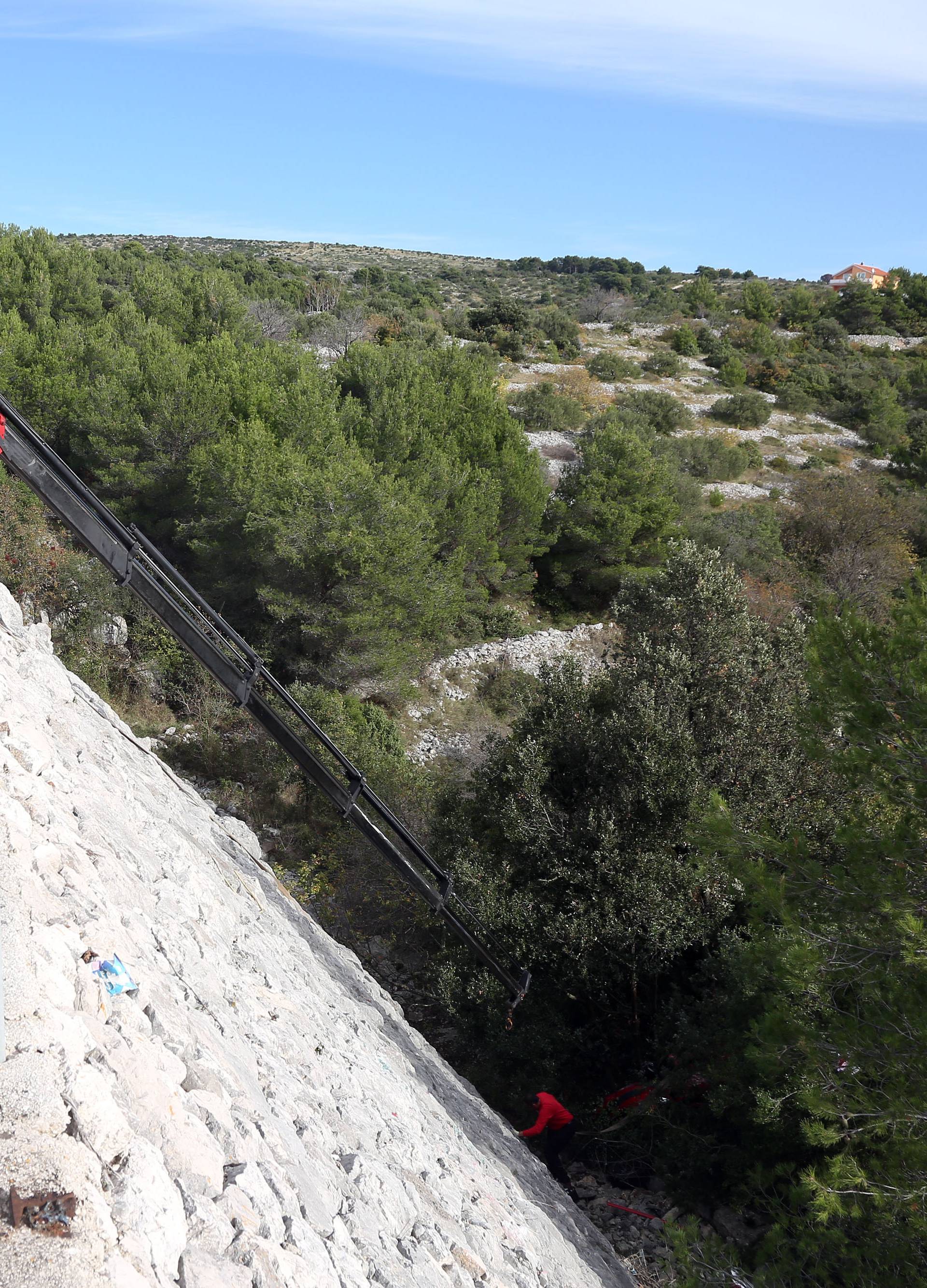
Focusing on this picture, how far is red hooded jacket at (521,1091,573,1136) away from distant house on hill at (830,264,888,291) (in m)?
77.4

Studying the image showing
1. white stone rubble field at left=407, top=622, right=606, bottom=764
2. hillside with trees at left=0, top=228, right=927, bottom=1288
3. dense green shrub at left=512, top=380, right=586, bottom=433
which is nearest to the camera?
hillside with trees at left=0, top=228, right=927, bottom=1288

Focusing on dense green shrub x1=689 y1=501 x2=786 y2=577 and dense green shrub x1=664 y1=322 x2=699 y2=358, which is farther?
dense green shrub x1=664 y1=322 x2=699 y2=358

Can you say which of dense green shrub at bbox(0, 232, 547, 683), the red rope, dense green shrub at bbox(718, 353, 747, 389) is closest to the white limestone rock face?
the red rope

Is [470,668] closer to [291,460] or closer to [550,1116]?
[291,460]

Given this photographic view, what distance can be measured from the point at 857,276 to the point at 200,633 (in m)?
88.2

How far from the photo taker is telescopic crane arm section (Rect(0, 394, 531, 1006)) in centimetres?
608

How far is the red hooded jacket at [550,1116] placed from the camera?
7.65m

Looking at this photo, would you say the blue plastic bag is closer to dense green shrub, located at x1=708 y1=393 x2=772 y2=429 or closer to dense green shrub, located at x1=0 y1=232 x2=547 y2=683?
dense green shrub, located at x1=0 y1=232 x2=547 y2=683

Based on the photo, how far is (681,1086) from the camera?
8008 millimetres


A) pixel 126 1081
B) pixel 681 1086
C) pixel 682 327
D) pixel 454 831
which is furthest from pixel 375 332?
pixel 126 1081

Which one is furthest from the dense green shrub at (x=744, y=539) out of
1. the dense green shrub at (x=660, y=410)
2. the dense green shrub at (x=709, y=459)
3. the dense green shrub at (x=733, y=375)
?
the dense green shrub at (x=733, y=375)

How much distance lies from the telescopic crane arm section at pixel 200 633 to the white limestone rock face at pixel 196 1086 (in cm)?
100

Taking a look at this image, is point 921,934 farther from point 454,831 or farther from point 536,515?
point 536,515

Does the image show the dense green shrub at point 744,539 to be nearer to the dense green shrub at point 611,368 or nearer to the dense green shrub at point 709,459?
the dense green shrub at point 709,459
